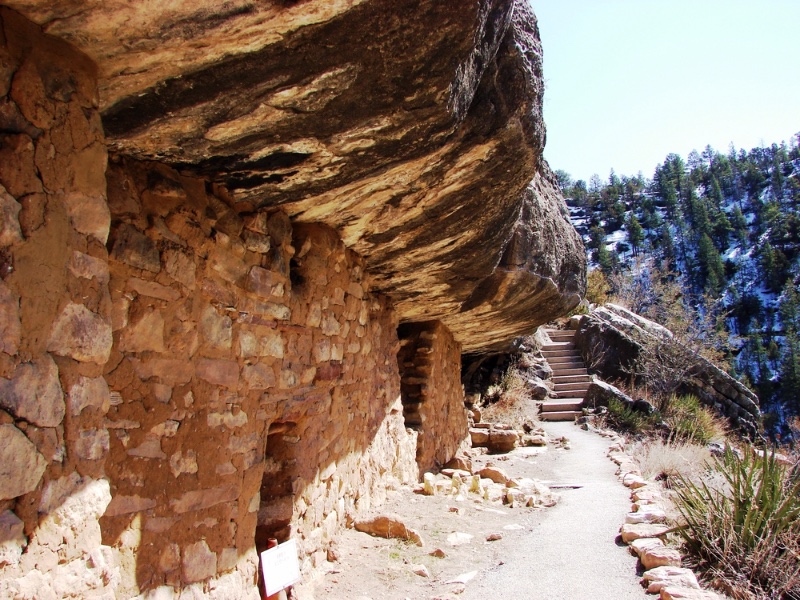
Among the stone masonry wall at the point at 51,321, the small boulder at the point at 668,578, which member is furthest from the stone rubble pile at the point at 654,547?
the stone masonry wall at the point at 51,321

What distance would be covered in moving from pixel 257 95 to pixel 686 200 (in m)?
54.9

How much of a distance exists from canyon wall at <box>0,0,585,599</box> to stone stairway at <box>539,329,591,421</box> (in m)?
9.65

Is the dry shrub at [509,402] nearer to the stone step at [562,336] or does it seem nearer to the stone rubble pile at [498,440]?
the stone rubble pile at [498,440]

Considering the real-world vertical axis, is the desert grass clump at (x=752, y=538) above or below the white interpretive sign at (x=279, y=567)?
below

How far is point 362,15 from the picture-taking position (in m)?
1.93

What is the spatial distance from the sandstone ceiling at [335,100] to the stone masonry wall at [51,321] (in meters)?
0.21

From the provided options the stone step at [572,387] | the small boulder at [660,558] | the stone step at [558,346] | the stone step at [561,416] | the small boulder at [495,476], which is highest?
the stone step at [558,346]

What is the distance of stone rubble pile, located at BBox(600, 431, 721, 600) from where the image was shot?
10.3 feet

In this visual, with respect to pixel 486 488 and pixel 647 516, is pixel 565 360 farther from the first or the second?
pixel 647 516

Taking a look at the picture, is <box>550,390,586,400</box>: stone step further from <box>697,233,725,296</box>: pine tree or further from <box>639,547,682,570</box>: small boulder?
<box>697,233,725,296</box>: pine tree

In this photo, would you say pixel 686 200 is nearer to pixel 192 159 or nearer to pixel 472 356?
pixel 472 356

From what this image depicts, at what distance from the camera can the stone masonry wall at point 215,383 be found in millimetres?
2227

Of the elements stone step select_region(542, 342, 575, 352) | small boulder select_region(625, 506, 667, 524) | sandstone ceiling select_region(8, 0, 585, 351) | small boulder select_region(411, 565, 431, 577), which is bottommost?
small boulder select_region(625, 506, 667, 524)

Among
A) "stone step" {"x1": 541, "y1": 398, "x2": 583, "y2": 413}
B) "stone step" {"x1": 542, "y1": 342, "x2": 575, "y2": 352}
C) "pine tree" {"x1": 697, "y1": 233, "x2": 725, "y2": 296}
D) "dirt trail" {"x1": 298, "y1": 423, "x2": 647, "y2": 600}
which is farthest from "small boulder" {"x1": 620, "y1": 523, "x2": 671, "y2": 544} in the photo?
"pine tree" {"x1": 697, "y1": 233, "x2": 725, "y2": 296}
